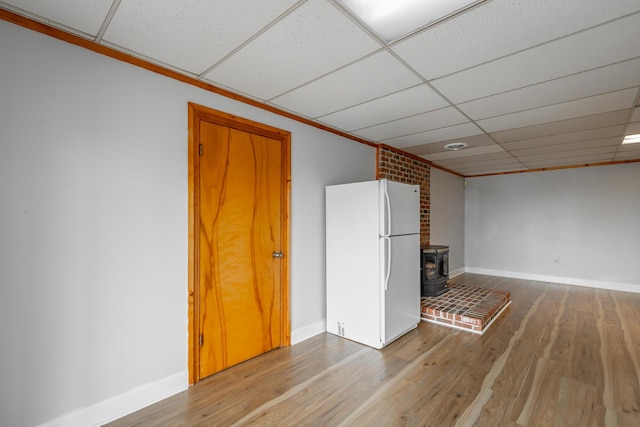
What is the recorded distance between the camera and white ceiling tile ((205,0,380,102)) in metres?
1.62

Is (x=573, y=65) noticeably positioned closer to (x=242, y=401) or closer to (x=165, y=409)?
(x=242, y=401)

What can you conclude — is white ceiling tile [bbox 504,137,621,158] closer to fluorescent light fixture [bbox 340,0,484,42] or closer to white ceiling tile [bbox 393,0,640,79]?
white ceiling tile [bbox 393,0,640,79]

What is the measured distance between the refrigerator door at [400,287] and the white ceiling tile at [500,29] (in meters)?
1.66

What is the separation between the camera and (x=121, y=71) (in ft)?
6.56

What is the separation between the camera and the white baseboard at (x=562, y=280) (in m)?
5.35

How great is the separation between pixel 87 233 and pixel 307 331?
221 cm

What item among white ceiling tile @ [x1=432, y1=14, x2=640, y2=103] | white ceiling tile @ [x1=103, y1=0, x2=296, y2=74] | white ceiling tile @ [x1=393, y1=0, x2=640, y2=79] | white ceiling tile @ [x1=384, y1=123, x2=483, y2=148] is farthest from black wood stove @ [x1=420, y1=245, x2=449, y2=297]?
white ceiling tile @ [x1=103, y1=0, x2=296, y2=74]

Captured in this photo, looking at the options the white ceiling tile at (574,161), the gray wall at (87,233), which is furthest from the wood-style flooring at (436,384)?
the white ceiling tile at (574,161)

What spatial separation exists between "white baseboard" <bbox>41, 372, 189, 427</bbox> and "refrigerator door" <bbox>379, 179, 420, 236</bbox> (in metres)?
2.12

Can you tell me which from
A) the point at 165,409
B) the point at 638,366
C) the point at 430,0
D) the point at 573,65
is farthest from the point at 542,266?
the point at 165,409

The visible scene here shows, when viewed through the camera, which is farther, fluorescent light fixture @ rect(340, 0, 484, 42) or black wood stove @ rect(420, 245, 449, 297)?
black wood stove @ rect(420, 245, 449, 297)

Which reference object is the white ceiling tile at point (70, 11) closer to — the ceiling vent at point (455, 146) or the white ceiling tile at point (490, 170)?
the ceiling vent at point (455, 146)

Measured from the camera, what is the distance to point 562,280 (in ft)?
19.4

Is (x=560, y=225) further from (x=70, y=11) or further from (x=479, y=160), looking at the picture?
(x=70, y=11)
